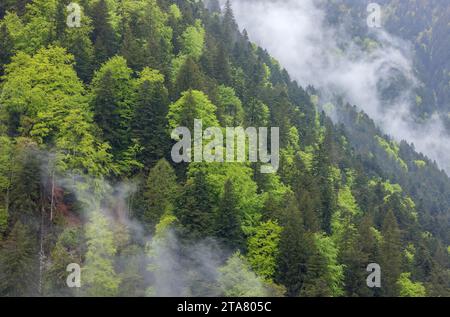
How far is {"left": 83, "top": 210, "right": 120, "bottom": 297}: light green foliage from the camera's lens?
48.4m

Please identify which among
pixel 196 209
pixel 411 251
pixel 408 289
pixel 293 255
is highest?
pixel 411 251

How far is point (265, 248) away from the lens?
210 ft

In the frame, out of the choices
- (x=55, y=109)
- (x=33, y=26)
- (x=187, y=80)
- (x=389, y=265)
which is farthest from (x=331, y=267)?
(x=33, y=26)

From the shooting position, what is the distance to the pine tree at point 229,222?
206 ft

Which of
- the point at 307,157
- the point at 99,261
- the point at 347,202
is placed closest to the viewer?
the point at 99,261

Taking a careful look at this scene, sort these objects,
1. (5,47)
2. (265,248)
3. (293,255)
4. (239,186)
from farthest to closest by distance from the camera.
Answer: (5,47) < (239,186) < (265,248) < (293,255)

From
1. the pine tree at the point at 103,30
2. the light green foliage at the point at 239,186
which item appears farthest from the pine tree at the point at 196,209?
the pine tree at the point at 103,30

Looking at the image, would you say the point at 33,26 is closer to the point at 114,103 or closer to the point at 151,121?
the point at 114,103

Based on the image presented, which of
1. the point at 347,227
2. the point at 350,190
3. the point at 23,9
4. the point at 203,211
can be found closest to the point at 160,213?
the point at 203,211

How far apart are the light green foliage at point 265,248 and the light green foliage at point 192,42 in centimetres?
4974

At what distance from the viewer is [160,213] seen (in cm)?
6238

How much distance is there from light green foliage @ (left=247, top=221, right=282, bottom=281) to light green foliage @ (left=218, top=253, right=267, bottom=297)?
4.65 metres

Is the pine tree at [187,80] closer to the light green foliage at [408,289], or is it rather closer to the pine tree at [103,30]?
the pine tree at [103,30]

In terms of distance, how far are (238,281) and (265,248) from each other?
10.0 m
